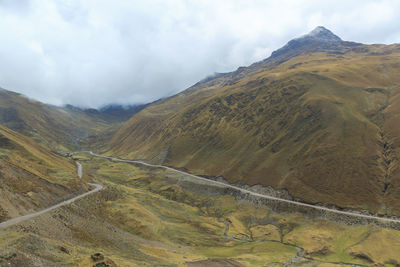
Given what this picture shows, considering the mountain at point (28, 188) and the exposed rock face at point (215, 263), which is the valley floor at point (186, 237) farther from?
the mountain at point (28, 188)

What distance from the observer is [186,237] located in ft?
311

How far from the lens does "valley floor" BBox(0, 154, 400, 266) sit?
4291 cm

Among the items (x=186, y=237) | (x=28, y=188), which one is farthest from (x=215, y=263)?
(x=28, y=188)

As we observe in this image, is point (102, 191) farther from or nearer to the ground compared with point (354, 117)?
nearer to the ground

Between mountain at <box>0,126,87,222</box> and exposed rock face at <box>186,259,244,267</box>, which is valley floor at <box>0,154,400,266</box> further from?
mountain at <box>0,126,87,222</box>

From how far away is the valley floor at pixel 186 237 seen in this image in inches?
1689

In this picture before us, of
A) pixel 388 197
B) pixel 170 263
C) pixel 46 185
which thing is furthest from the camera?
pixel 388 197

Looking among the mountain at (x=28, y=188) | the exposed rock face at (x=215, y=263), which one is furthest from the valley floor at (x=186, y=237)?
the mountain at (x=28, y=188)

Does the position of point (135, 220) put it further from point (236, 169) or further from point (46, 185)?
point (236, 169)

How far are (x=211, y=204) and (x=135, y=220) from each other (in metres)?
65.9

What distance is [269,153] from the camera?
571ft

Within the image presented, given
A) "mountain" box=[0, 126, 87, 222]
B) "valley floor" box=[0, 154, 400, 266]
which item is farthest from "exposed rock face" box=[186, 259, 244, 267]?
"mountain" box=[0, 126, 87, 222]

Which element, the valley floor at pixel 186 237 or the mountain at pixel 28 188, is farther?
the mountain at pixel 28 188

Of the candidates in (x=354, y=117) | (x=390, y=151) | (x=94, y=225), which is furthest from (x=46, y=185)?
(x=354, y=117)
